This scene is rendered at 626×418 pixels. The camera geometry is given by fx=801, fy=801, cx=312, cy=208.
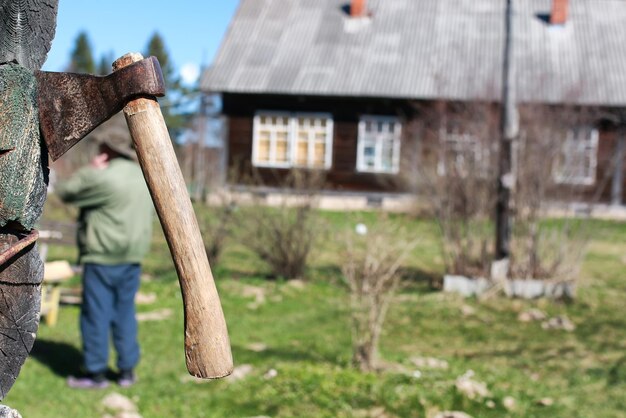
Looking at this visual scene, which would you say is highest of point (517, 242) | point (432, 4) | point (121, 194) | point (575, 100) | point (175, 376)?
point (432, 4)

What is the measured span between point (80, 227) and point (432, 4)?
19185mm

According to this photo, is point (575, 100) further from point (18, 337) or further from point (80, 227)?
point (18, 337)

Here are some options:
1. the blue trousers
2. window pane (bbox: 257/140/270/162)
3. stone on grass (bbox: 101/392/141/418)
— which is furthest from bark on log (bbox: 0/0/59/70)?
window pane (bbox: 257/140/270/162)

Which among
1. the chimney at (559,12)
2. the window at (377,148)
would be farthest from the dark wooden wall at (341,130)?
the chimney at (559,12)

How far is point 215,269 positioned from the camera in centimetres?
1005

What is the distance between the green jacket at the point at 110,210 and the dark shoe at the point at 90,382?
32.4 inches

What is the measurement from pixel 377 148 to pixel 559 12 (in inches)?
252

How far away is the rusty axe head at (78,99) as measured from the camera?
170 cm

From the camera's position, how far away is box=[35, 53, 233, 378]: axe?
164 cm

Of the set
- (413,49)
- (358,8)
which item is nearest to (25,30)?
(413,49)

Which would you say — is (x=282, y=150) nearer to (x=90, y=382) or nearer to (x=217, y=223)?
(x=217, y=223)

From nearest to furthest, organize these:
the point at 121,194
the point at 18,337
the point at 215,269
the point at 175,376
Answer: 1. the point at 18,337
2. the point at 121,194
3. the point at 175,376
4. the point at 215,269

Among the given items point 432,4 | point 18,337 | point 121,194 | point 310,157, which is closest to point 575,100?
point 310,157

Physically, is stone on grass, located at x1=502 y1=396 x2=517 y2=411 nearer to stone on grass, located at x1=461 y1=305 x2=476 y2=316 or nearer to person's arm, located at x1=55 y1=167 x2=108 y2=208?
stone on grass, located at x1=461 y1=305 x2=476 y2=316
